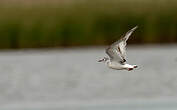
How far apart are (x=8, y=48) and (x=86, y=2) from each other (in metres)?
1.79

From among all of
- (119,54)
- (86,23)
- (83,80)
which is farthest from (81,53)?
(119,54)

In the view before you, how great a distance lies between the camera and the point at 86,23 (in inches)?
460

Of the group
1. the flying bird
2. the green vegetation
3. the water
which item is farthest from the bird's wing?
the green vegetation

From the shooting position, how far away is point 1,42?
12.0 meters

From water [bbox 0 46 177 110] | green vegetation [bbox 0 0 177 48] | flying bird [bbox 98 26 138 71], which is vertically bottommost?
water [bbox 0 46 177 110]

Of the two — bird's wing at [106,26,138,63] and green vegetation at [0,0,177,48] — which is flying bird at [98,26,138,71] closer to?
bird's wing at [106,26,138,63]

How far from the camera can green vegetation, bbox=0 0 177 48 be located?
11258 millimetres

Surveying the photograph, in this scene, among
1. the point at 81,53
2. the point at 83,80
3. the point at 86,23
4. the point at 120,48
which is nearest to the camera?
the point at 120,48

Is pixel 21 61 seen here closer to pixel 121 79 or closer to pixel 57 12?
pixel 57 12

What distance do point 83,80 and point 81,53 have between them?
7.06 feet

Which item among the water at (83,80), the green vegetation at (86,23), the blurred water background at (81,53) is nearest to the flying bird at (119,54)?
the water at (83,80)

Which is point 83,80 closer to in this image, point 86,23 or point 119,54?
point 86,23

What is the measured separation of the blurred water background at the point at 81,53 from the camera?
31.4 ft

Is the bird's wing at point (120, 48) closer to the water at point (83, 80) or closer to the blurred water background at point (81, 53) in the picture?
the water at point (83, 80)
